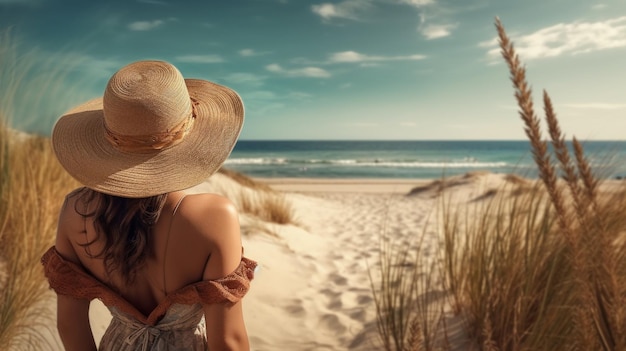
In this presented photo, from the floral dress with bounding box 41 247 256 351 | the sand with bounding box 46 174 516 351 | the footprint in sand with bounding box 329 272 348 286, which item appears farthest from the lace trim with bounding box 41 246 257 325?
the footprint in sand with bounding box 329 272 348 286

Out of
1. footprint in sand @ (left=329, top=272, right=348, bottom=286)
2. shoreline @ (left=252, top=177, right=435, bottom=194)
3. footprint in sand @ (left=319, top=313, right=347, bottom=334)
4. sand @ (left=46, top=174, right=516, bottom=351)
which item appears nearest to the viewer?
sand @ (left=46, top=174, right=516, bottom=351)

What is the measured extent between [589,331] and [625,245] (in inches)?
59.3

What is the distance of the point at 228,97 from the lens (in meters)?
1.55

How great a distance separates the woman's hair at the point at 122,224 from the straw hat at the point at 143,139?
0.07 m

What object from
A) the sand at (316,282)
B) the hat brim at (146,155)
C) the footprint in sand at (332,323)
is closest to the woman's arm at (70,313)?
the hat brim at (146,155)

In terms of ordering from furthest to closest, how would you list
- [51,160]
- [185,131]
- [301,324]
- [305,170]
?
1. [305,170]
2. [51,160]
3. [301,324]
4. [185,131]

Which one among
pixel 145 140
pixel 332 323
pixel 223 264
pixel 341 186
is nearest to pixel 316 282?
pixel 332 323

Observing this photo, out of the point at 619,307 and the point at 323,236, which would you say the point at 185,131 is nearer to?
the point at 619,307

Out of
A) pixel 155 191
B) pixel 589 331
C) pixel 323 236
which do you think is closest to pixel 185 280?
pixel 155 191

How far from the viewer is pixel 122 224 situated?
4.06 feet

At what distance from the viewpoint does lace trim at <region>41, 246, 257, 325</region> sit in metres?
1.25

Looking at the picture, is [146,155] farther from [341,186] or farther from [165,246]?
[341,186]

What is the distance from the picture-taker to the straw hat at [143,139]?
4.05 ft

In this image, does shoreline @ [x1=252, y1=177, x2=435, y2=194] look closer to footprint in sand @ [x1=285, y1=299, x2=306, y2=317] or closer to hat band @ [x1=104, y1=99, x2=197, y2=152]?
footprint in sand @ [x1=285, y1=299, x2=306, y2=317]
